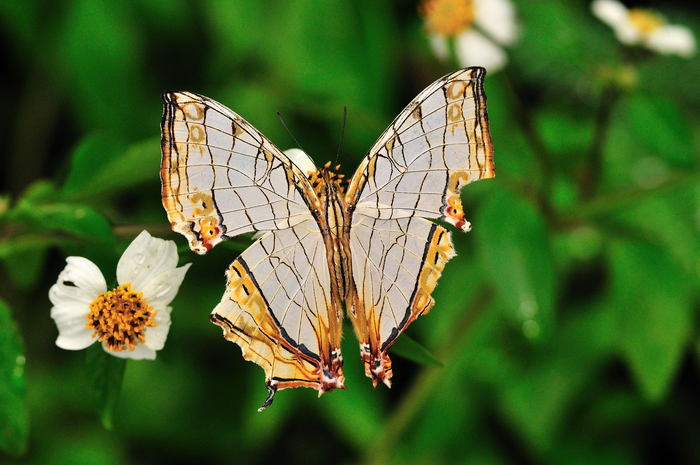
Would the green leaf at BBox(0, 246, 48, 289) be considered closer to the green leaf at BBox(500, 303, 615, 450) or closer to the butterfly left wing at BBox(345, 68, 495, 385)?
the butterfly left wing at BBox(345, 68, 495, 385)

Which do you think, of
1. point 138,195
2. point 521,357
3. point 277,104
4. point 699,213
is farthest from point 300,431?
point 699,213

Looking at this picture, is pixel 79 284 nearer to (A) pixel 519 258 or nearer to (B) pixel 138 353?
(B) pixel 138 353

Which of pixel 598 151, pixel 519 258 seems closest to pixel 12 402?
pixel 519 258

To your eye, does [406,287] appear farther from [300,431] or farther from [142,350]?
[300,431]

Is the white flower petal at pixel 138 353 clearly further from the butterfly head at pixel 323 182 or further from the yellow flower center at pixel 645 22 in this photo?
the yellow flower center at pixel 645 22

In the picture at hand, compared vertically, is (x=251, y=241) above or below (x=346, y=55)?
below

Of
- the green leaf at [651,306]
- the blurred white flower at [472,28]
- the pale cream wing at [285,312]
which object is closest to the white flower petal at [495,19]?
the blurred white flower at [472,28]
